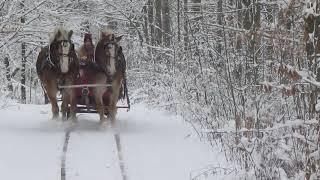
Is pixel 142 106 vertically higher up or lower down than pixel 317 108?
lower down

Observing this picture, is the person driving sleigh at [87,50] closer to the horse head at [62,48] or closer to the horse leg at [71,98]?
the horse head at [62,48]

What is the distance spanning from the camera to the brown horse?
1112 cm

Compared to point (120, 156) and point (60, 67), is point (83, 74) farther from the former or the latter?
point (120, 156)

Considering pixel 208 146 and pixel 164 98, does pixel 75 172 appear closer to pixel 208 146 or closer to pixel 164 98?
pixel 208 146

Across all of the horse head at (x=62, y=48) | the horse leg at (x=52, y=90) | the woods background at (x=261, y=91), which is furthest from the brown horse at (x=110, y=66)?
the woods background at (x=261, y=91)

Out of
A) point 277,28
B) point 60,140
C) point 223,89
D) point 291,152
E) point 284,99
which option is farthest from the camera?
point 60,140

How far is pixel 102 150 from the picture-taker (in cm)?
855

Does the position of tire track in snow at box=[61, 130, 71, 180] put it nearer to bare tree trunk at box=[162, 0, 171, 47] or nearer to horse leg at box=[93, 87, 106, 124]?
horse leg at box=[93, 87, 106, 124]

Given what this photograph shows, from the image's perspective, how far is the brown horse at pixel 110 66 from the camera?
11.1m

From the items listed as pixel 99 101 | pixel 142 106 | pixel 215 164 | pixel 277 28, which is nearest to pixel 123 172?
pixel 215 164

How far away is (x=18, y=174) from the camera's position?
7.01m

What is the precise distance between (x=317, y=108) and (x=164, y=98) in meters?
9.47

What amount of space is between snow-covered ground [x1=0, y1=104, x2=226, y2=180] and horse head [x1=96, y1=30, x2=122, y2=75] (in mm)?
1098

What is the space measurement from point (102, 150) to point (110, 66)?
9.65ft
